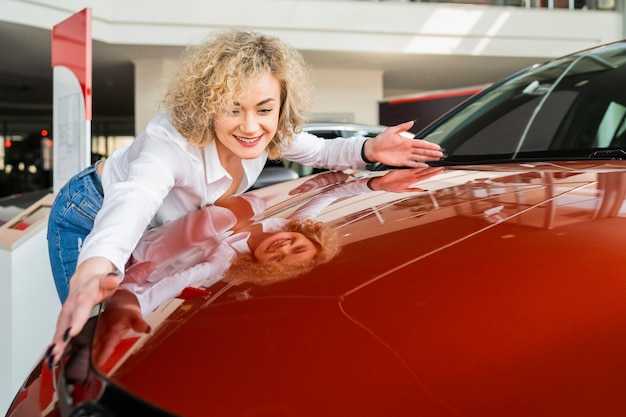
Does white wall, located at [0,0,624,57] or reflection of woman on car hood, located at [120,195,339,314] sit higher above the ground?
white wall, located at [0,0,624,57]

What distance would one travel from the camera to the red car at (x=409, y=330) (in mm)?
584

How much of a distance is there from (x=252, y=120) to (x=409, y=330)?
3.00 ft

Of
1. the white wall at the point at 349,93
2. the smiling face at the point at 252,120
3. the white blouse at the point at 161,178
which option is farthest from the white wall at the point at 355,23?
the smiling face at the point at 252,120

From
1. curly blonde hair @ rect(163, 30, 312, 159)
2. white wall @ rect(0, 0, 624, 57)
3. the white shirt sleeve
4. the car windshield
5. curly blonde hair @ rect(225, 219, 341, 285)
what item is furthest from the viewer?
white wall @ rect(0, 0, 624, 57)

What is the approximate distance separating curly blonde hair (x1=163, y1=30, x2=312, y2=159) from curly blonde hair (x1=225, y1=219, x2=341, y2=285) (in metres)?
0.55

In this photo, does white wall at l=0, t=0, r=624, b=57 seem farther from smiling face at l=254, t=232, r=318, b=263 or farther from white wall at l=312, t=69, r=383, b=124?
smiling face at l=254, t=232, r=318, b=263

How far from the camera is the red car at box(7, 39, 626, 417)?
0.58 m

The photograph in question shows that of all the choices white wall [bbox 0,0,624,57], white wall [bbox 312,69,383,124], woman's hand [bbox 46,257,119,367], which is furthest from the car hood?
white wall [bbox 312,69,383,124]

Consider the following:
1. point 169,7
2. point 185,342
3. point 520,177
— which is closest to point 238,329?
point 185,342

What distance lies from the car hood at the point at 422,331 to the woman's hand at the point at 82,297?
13cm

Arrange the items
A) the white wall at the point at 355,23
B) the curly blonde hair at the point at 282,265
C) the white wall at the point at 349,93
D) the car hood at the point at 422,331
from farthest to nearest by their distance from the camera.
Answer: the white wall at the point at 349,93
the white wall at the point at 355,23
the curly blonde hair at the point at 282,265
the car hood at the point at 422,331

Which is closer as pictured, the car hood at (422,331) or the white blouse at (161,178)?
the car hood at (422,331)

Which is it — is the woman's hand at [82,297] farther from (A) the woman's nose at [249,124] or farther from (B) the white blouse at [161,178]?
(A) the woman's nose at [249,124]

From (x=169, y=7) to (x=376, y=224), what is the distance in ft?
35.0
